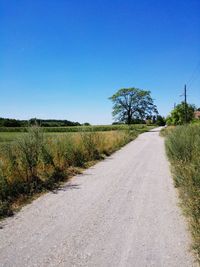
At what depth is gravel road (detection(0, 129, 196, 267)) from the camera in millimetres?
4199

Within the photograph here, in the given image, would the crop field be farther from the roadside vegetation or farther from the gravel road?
the gravel road

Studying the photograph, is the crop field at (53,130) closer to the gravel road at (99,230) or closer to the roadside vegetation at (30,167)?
the roadside vegetation at (30,167)

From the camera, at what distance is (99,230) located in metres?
5.29

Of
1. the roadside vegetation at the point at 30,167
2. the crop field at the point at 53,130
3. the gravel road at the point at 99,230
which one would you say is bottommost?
the gravel road at the point at 99,230

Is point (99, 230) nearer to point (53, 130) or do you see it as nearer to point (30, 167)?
point (30, 167)

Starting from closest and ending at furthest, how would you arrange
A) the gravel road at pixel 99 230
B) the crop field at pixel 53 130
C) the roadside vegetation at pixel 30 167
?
the gravel road at pixel 99 230 < the roadside vegetation at pixel 30 167 < the crop field at pixel 53 130

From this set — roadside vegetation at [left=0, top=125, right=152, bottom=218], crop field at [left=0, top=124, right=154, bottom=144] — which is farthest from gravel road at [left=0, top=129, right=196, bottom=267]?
crop field at [left=0, top=124, right=154, bottom=144]

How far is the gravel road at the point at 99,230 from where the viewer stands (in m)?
4.20

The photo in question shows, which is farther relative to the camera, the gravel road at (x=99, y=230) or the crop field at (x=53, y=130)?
the crop field at (x=53, y=130)

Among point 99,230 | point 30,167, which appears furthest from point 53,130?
point 99,230

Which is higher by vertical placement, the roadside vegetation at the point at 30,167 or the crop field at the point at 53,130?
the crop field at the point at 53,130

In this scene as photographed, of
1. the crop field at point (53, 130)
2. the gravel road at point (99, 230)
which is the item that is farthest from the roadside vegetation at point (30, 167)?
the gravel road at point (99, 230)

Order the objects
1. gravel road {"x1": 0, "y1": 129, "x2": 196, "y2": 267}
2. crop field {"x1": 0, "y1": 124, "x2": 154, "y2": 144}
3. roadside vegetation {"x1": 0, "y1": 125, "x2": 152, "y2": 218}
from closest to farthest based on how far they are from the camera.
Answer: gravel road {"x1": 0, "y1": 129, "x2": 196, "y2": 267} → roadside vegetation {"x1": 0, "y1": 125, "x2": 152, "y2": 218} → crop field {"x1": 0, "y1": 124, "x2": 154, "y2": 144}

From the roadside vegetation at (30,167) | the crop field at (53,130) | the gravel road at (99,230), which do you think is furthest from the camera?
the crop field at (53,130)
